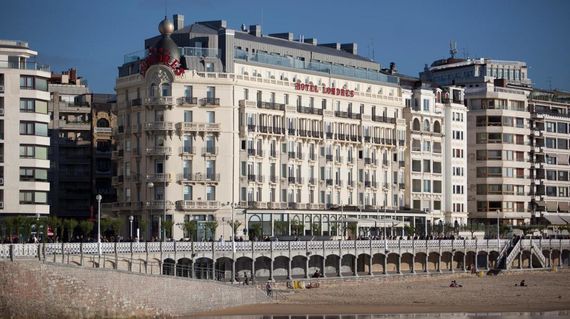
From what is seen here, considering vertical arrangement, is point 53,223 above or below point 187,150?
below

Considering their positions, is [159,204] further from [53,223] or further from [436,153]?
[436,153]

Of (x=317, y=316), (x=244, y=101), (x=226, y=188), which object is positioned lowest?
(x=317, y=316)

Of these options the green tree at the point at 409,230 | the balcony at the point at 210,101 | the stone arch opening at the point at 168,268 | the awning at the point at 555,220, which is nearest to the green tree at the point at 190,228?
the balcony at the point at 210,101

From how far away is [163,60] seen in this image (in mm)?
142500

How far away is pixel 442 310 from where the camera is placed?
102m

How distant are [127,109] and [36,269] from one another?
6465cm

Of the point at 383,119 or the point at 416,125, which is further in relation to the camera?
the point at 416,125

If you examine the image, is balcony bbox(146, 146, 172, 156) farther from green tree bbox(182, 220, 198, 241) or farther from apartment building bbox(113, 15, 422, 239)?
green tree bbox(182, 220, 198, 241)

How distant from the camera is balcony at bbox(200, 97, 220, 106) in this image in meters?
144

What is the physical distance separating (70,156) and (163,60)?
72.5 ft

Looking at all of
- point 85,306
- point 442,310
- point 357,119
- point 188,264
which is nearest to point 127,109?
point 357,119

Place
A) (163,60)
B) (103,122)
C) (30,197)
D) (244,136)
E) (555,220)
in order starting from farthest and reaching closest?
(555,220)
(103,122)
(244,136)
(163,60)
(30,197)

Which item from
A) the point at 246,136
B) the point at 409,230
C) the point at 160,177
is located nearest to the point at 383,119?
the point at 409,230

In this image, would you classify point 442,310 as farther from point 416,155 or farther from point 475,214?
point 475,214
